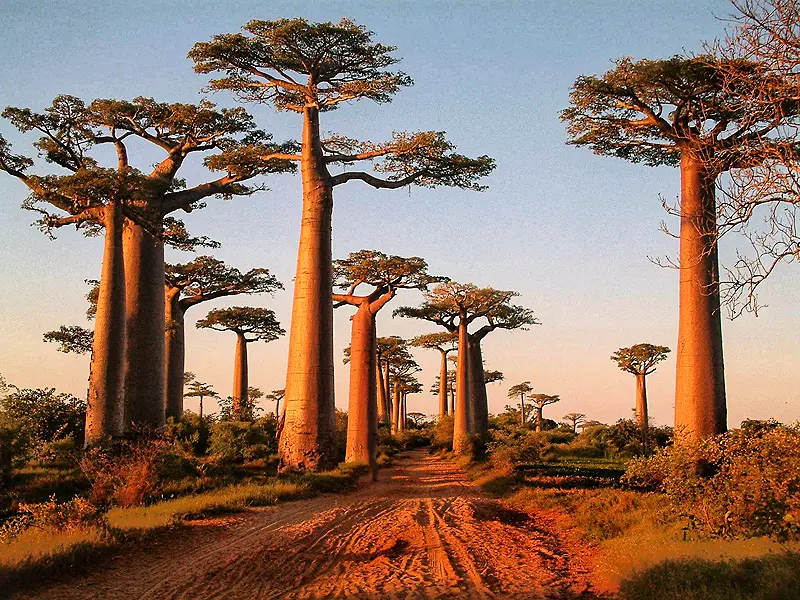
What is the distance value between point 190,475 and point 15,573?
6.94 meters

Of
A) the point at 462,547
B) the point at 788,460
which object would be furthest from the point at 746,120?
the point at 462,547

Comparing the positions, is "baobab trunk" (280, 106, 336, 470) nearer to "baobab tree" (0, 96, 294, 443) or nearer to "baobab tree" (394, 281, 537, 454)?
"baobab tree" (0, 96, 294, 443)

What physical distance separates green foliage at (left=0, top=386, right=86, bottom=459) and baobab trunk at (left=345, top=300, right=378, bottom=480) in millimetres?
6201

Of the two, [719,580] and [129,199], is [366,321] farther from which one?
[719,580]

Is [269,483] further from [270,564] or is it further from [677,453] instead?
[677,453]

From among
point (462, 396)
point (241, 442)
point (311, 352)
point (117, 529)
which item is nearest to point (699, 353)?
point (311, 352)

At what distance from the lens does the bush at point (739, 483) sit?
18.7 ft

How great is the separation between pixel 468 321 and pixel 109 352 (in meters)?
16.6

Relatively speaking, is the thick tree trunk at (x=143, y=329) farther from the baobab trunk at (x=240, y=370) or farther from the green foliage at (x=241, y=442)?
the baobab trunk at (x=240, y=370)

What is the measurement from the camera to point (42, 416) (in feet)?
51.8

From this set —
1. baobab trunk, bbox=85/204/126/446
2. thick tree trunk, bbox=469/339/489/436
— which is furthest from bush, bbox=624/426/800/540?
thick tree trunk, bbox=469/339/489/436

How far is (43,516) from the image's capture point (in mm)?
7066

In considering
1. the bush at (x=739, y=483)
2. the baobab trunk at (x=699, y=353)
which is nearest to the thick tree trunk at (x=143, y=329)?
the baobab trunk at (x=699, y=353)

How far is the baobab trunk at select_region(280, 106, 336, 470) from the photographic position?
1313 centimetres
